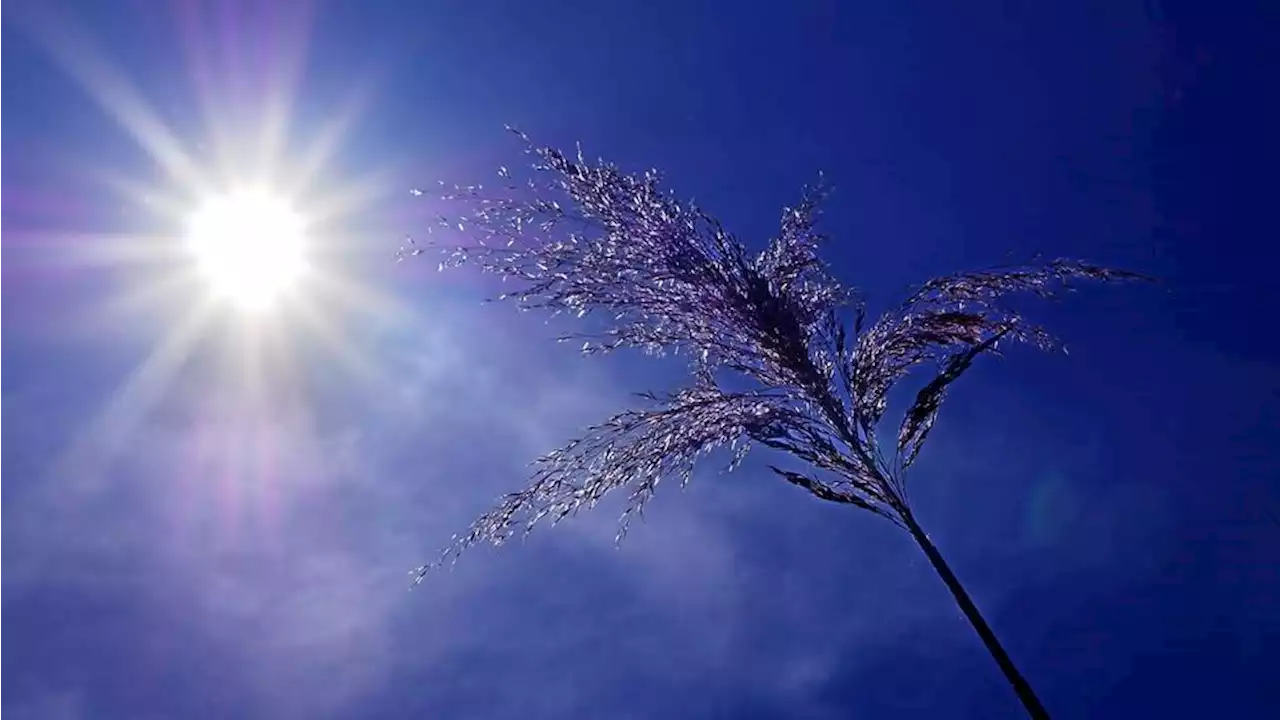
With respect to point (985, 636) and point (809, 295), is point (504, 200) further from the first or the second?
point (985, 636)

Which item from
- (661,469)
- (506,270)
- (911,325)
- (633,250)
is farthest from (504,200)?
(911,325)

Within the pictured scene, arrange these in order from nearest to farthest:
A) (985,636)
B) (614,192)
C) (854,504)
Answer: (985,636) < (854,504) < (614,192)

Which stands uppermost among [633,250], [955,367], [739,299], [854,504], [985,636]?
[633,250]

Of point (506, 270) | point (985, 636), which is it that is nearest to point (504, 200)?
point (506, 270)

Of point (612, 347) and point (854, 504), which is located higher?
point (612, 347)

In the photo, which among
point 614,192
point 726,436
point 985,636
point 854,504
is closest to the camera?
point 985,636

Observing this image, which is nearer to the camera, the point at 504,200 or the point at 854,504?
the point at 854,504
